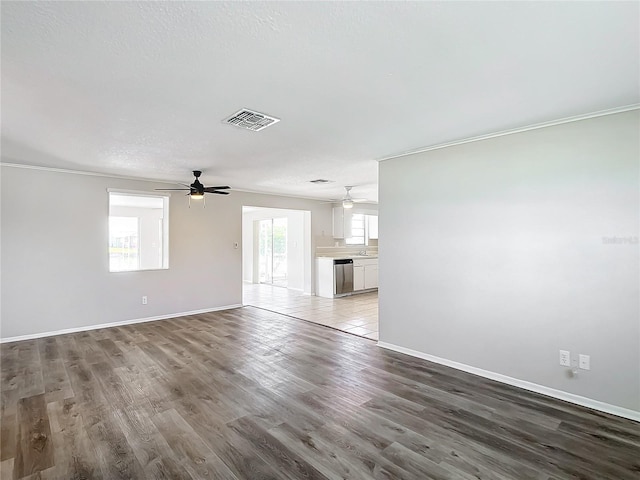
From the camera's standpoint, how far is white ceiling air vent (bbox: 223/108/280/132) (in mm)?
2773

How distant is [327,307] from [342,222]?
263 centimetres

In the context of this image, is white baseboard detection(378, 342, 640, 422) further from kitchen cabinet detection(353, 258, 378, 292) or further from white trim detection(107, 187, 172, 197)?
white trim detection(107, 187, 172, 197)

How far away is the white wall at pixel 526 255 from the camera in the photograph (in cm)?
266

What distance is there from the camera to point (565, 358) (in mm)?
2891

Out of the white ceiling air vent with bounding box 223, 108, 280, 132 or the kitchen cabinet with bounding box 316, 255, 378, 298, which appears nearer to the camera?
the white ceiling air vent with bounding box 223, 108, 280, 132

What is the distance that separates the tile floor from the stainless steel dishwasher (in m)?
0.22

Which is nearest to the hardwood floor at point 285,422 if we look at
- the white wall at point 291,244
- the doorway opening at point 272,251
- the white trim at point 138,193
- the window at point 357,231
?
the white trim at point 138,193

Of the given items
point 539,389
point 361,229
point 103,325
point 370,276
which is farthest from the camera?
point 361,229

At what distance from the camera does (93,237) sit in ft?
16.9

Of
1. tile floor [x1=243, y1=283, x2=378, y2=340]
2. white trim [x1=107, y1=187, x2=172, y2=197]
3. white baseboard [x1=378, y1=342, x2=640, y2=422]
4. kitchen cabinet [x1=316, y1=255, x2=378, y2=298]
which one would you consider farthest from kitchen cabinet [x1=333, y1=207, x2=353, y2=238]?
white baseboard [x1=378, y1=342, x2=640, y2=422]

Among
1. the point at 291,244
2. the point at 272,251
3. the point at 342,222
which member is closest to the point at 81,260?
the point at 291,244

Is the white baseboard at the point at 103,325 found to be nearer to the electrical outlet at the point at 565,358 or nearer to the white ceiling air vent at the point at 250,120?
the white ceiling air vent at the point at 250,120

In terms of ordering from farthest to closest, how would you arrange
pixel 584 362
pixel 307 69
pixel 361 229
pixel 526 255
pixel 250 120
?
pixel 361 229 < pixel 526 255 < pixel 250 120 < pixel 584 362 < pixel 307 69

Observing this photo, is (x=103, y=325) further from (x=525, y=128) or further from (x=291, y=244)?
(x=525, y=128)
